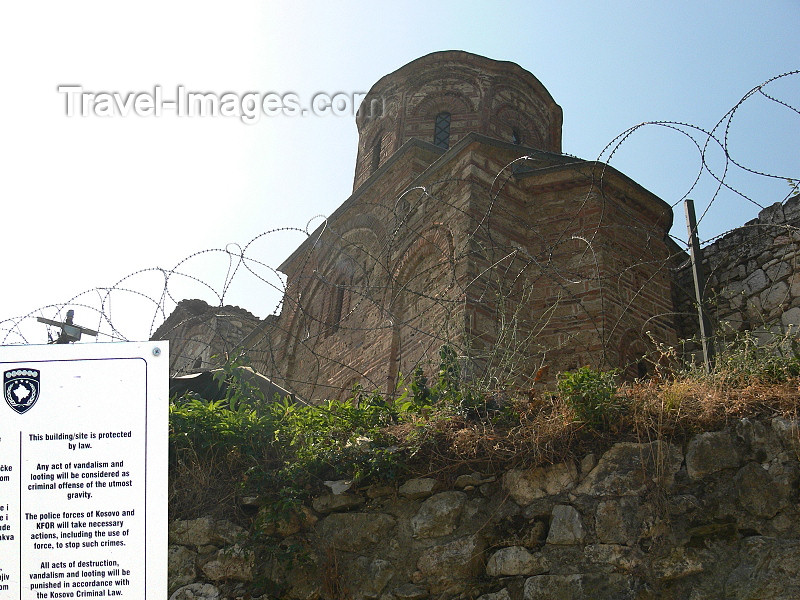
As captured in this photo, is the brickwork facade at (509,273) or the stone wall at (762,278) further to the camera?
the stone wall at (762,278)

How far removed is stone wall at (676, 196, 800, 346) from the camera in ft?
26.1

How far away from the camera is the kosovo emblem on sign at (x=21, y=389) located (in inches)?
112

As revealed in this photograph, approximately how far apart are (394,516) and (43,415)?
2.22 metres

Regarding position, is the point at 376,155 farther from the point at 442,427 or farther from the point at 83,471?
the point at 83,471

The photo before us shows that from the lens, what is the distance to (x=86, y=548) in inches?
103

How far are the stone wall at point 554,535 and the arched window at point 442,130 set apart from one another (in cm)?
830

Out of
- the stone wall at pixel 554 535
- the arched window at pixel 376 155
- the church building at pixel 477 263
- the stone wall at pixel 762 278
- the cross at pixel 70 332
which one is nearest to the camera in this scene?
the stone wall at pixel 554 535

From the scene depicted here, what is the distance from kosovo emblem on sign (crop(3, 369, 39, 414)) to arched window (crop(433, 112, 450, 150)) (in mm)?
9669

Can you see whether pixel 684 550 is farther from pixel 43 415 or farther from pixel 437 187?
pixel 437 187

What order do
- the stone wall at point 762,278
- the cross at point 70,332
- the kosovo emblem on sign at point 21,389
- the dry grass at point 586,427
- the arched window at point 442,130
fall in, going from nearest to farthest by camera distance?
the kosovo emblem on sign at point 21,389 < the dry grass at point 586,427 < the cross at point 70,332 < the stone wall at point 762,278 < the arched window at point 442,130

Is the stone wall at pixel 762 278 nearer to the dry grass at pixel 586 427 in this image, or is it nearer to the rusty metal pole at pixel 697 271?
the rusty metal pole at pixel 697 271

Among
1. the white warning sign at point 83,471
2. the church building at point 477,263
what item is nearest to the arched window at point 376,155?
the church building at point 477,263

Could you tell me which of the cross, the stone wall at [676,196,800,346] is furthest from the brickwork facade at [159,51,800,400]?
the cross

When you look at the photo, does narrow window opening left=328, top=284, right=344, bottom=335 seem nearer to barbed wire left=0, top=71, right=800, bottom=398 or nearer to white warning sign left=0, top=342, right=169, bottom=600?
barbed wire left=0, top=71, right=800, bottom=398
